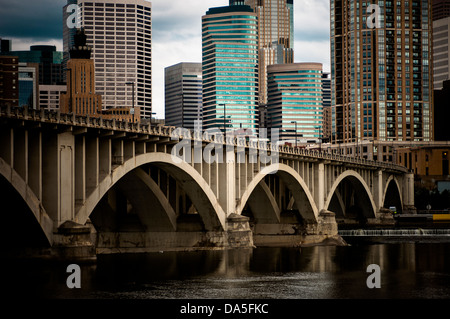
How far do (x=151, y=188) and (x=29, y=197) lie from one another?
28.1 m

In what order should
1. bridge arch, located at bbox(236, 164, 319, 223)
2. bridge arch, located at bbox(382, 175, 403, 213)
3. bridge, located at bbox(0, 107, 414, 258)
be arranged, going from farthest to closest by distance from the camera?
bridge arch, located at bbox(382, 175, 403, 213), bridge arch, located at bbox(236, 164, 319, 223), bridge, located at bbox(0, 107, 414, 258)

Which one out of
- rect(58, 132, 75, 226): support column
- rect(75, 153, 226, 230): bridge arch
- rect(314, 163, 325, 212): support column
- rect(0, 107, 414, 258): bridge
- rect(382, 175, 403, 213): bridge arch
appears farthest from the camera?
rect(382, 175, 403, 213): bridge arch

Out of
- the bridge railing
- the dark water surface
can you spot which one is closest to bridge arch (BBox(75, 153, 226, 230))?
the bridge railing

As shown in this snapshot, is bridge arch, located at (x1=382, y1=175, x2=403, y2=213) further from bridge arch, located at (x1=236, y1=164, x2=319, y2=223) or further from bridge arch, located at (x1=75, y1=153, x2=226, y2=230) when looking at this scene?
bridge arch, located at (x1=75, y1=153, x2=226, y2=230)

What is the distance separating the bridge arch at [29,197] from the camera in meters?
57.7

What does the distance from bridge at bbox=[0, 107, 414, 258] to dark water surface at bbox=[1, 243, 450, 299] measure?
2929 millimetres

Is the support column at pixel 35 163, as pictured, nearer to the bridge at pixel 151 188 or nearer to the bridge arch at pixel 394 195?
the bridge at pixel 151 188

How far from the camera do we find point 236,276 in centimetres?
7206

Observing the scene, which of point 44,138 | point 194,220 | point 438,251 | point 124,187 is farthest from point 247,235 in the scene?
point 44,138

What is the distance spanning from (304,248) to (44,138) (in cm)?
5378

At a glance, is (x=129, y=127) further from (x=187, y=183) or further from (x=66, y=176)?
(x=187, y=183)

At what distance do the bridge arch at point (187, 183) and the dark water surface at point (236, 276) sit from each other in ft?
13.5

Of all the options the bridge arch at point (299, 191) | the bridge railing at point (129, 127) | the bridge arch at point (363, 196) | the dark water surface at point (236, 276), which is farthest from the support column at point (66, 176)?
the bridge arch at point (363, 196)

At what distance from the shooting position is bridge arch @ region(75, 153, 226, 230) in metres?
69.9
